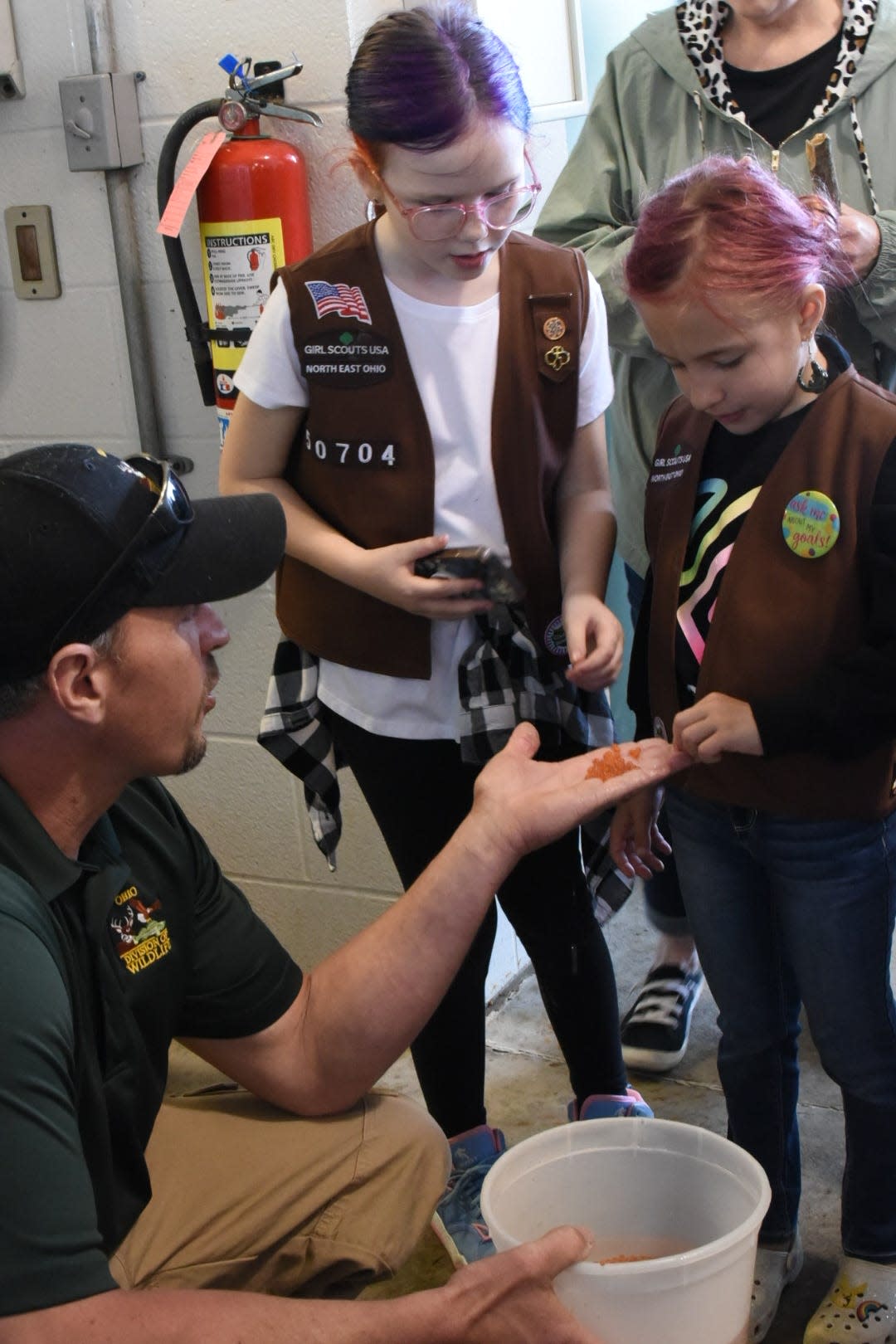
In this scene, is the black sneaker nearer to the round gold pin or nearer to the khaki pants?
the khaki pants

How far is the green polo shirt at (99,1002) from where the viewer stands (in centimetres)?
108

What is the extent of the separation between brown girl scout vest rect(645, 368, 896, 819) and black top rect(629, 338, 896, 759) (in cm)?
2

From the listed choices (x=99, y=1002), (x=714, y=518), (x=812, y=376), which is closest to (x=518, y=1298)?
(x=99, y=1002)

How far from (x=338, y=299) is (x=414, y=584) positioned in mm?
371

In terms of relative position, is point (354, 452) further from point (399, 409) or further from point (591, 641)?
point (591, 641)

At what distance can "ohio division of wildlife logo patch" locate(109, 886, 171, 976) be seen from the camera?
1373 millimetres

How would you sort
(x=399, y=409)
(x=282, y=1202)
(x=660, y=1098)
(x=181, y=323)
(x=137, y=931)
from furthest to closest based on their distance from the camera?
(x=181, y=323) < (x=660, y=1098) < (x=399, y=409) < (x=282, y=1202) < (x=137, y=931)

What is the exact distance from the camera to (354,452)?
5.77 feet

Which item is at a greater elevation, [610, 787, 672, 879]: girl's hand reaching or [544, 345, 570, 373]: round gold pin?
[544, 345, 570, 373]: round gold pin

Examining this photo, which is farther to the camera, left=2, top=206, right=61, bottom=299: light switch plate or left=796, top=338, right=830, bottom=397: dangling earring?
left=2, top=206, right=61, bottom=299: light switch plate

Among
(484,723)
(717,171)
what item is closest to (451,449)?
(484,723)

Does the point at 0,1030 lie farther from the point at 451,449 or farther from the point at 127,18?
the point at 127,18

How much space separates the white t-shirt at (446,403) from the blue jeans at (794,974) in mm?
335

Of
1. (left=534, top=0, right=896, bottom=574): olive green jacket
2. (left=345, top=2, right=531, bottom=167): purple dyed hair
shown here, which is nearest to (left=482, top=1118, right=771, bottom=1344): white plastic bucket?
(left=534, top=0, right=896, bottom=574): olive green jacket
